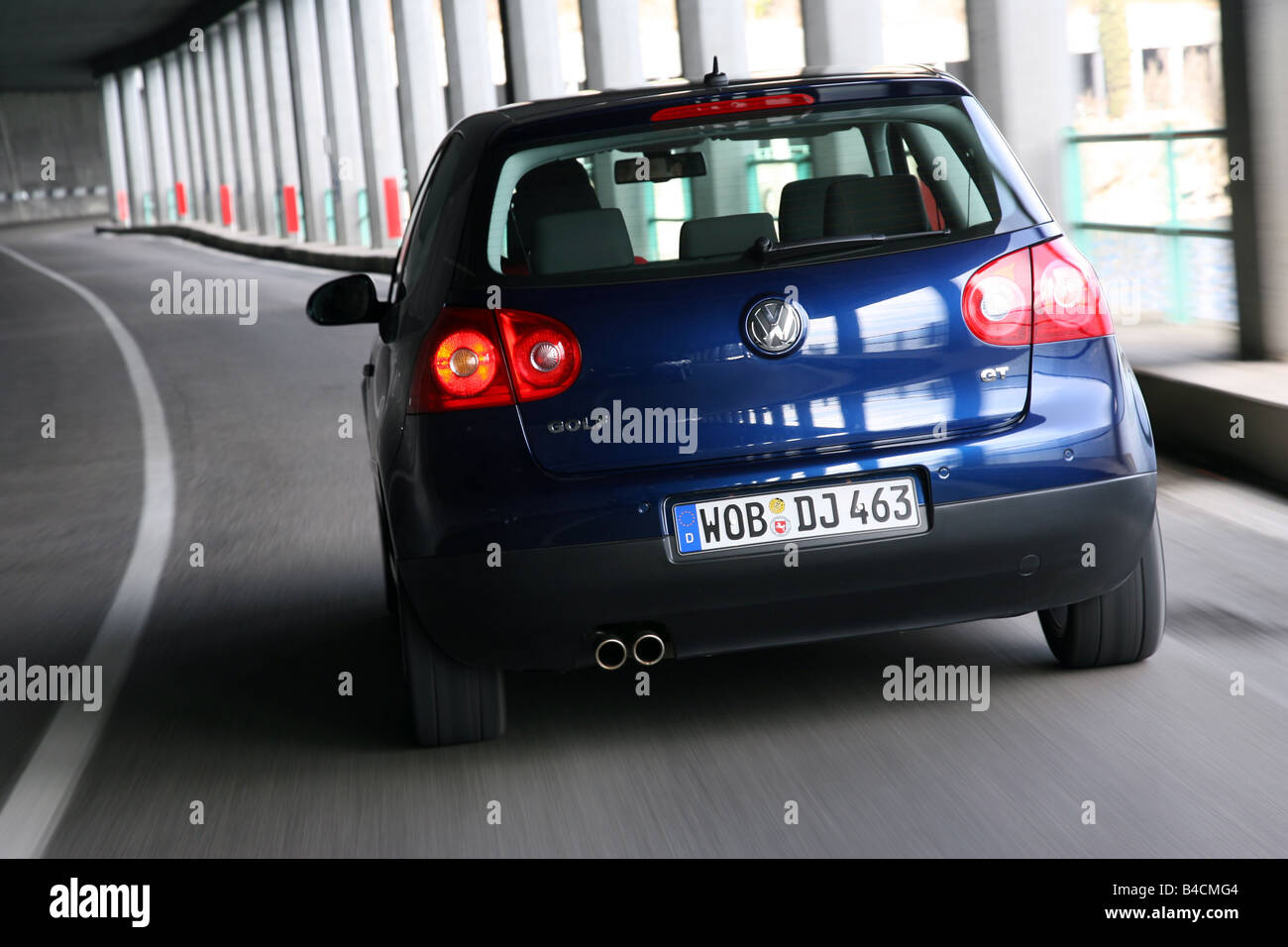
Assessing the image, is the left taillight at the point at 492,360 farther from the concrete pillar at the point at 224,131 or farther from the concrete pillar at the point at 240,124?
the concrete pillar at the point at 224,131

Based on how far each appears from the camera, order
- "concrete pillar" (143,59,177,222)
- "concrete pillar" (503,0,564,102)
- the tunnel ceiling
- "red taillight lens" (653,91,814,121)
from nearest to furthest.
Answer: "red taillight lens" (653,91,814,121) → "concrete pillar" (503,0,564,102) → the tunnel ceiling → "concrete pillar" (143,59,177,222)

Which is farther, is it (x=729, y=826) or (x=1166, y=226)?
(x=1166, y=226)

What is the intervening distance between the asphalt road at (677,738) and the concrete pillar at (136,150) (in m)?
69.5

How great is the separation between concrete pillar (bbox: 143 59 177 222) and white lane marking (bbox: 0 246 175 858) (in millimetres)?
65384

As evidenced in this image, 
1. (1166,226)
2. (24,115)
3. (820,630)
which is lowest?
(820,630)

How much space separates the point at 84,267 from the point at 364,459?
100 ft

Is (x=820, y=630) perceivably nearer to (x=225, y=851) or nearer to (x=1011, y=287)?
(x=1011, y=287)

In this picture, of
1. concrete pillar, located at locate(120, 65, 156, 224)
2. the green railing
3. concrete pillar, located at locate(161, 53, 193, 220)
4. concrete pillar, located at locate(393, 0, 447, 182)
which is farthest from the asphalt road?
concrete pillar, located at locate(120, 65, 156, 224)

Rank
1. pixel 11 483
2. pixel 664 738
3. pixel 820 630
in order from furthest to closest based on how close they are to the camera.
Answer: pixel 11 483, pixel 664 738, pixel 820 630

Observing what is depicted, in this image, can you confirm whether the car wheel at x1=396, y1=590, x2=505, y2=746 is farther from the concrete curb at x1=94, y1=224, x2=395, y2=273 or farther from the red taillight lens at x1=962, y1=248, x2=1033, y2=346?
the concrete curb at x1=94, y1=224, x2=395, y2=273

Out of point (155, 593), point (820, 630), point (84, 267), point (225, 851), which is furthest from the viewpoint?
point (84, 267)

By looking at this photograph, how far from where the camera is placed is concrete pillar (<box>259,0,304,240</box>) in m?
46.3
